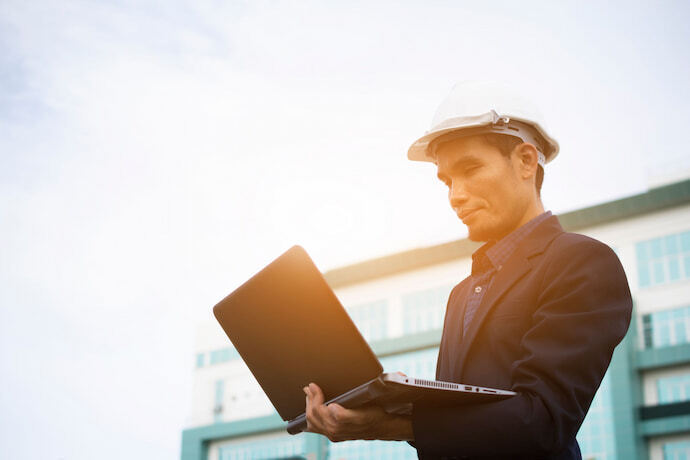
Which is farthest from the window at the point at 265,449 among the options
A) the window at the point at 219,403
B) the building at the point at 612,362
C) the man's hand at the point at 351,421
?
the man's hand at the point at 351,421

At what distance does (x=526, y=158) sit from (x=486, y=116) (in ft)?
0.76

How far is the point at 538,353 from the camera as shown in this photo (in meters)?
2.64

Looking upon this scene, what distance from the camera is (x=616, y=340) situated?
2758 millimetres

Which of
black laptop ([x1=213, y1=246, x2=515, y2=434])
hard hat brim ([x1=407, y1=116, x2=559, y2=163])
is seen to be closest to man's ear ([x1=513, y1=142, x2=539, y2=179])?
hard hat brim ([x1=407, y1=116, x2=559, y2=163])

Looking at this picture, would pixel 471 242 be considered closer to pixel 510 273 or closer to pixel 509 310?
pixel 510 273

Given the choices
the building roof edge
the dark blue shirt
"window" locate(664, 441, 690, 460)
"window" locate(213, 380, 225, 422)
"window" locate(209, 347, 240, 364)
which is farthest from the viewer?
"window" locate(209, 347, 240, 364)

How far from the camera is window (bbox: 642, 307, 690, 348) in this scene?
39938 mm

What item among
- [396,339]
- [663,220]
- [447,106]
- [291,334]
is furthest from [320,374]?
[396,339]

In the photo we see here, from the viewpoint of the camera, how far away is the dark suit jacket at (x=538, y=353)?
8.44ft

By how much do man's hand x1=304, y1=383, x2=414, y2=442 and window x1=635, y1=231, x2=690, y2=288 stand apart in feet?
133

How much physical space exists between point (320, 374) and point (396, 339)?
45.2 metres

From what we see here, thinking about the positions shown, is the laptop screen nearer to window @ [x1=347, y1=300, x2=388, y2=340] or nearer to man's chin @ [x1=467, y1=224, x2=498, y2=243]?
man's chin @ [x1=467, y1=224, x2=498, y2=243]

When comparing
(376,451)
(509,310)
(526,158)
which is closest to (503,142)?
(526,158)

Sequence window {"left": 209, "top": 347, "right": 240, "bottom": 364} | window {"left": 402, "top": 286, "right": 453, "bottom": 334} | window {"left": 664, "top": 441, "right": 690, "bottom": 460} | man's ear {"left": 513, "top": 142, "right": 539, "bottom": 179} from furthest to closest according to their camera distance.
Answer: window {"left": 209, "top": 347, "right": 240, "bottom": 364}
window {"left": 402, "top": 286, "right": 453, "bottom": 334}
window {"left": 664, "top": 441, "right": 690, "bottom": 460}
man's ear {"left": 513, "top": 142, "right": 539, "bottom": 179}
